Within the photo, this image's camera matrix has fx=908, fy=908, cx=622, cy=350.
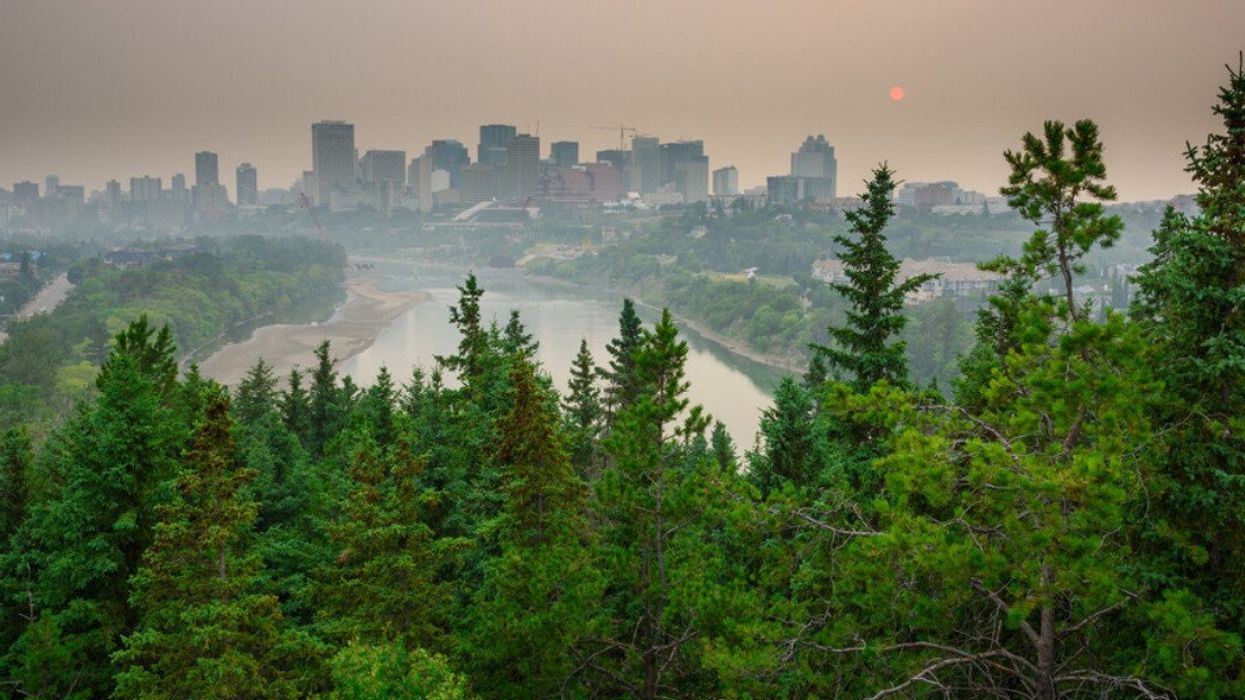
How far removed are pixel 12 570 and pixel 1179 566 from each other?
1462 centimetres

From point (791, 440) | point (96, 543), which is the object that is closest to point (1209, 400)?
point (791, 440)

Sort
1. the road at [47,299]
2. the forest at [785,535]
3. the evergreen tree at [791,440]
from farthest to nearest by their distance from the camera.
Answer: the road at [47,299] < the evergreen tree at [791,440] < the forest at [785,535]

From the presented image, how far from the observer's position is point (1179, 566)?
727 cm

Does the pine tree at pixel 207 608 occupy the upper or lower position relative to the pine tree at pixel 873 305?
lower

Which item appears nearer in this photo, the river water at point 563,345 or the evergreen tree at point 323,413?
the evergreen tree at point 323,413

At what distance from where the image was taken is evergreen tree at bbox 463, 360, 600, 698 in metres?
9.77

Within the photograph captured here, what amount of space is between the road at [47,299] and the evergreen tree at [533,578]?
301 feet

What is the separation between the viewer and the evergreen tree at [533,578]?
977cm

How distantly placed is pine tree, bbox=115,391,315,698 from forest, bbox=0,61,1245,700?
0.04 metres

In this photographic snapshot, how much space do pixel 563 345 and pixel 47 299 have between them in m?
78.4

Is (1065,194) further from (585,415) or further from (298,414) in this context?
(298,414)

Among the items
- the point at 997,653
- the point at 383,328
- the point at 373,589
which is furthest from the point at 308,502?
the point at 383,328

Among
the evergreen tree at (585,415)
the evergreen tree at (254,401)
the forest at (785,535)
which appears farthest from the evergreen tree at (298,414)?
the forest at (785,535)

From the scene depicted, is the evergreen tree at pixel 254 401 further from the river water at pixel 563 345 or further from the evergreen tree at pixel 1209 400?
the evergreen tree at pixel 1209 400
